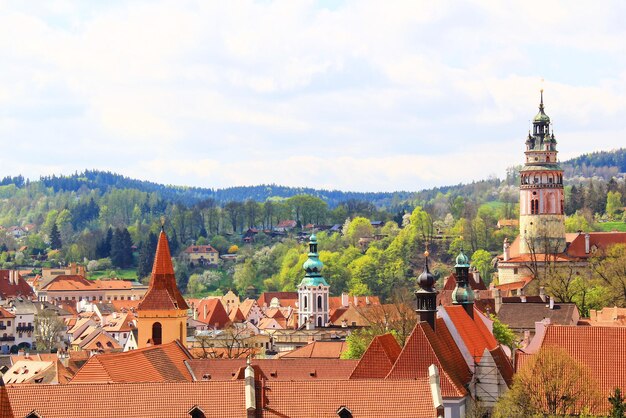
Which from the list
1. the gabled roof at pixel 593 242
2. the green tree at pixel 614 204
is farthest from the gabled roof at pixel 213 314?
the green tree at pixel 614 204

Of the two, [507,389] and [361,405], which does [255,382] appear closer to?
[361,405]

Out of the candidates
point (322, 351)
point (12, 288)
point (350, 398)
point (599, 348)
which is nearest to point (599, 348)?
point (599, 348)

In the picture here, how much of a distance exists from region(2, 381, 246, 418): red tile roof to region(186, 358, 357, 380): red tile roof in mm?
19304

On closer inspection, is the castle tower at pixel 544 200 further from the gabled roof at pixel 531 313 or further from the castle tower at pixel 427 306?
the castle tower at pixel 427 306

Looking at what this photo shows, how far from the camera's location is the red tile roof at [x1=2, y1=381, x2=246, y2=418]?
1757 inches

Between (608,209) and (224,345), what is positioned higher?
(608,209)

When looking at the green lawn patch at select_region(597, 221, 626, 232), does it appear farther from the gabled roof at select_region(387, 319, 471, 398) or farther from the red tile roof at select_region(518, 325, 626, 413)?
the gabled roof at select_region(387, 319, 471, 398)

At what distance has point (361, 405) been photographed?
44.4 metres

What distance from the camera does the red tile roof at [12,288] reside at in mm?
179375

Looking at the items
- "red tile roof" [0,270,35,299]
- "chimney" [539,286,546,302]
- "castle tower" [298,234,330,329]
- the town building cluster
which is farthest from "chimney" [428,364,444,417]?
"red tile roof" [0,270,35,299]

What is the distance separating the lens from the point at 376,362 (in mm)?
54031

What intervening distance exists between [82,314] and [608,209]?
78684 mm

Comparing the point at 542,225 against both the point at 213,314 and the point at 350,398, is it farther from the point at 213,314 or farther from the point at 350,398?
the point at 350,398

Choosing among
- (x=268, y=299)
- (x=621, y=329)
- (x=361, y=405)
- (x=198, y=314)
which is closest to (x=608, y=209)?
(x=268, y=299)
